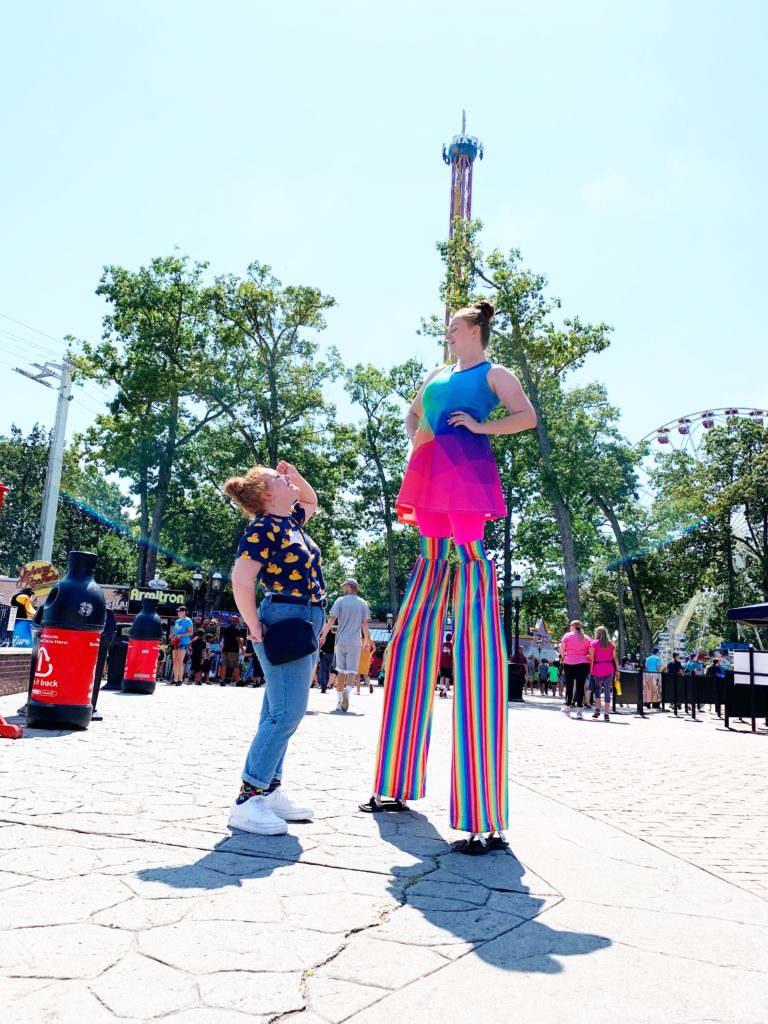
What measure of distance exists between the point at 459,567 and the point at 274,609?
35.9 inches

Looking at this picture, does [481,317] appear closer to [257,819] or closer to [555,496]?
[257,819]

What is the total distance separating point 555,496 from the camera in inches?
1091

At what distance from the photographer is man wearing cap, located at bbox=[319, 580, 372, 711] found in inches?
503

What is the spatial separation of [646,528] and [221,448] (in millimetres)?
21135

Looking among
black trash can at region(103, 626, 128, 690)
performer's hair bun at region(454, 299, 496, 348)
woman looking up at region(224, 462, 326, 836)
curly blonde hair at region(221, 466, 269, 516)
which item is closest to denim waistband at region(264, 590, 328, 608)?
woman looking up at region(224, 462, 326, 836)

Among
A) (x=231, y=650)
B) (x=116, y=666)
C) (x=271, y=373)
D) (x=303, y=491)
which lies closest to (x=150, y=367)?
(x=271, y=373)

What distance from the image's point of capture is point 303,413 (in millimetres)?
37875

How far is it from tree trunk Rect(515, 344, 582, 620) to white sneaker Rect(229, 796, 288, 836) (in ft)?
79.5

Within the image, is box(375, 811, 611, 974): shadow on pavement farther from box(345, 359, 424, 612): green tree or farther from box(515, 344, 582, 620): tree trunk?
box(345, 359, 424, 612): green tree

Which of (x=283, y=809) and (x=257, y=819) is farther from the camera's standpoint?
(x=283, y=809)

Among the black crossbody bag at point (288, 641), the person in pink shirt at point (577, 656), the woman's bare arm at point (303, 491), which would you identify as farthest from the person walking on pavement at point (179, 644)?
the black crossbody bag at point (288, 641)

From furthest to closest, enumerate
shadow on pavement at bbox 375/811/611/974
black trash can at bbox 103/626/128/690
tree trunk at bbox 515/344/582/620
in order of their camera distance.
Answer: tree trunk at bbox 515/344/582/620 → black trash can at bbox 103/626/128/690 → shadow on pavement at bbox 375/811/611/974

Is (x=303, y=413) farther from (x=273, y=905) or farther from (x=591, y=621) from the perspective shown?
(x=591, y=621)

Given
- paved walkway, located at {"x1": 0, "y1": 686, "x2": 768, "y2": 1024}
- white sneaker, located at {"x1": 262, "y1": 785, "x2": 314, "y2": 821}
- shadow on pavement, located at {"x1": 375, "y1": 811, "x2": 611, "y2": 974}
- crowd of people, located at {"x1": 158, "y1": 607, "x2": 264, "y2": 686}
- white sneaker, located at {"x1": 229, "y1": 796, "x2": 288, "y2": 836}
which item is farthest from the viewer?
crowd of people, located at {"x1": 158, "y1": 607, "x2": 264, "y2": 686}
